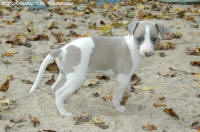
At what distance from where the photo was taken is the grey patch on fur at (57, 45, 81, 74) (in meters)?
3.30

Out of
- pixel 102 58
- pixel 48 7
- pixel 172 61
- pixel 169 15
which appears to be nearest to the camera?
pixel 102 58

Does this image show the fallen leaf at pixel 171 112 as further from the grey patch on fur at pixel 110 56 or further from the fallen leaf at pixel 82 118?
the fallen leaf at pixel 82 118

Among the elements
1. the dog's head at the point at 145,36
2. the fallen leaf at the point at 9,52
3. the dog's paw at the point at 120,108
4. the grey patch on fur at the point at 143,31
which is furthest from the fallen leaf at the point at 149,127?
the fallen leaf at the point at 9,52

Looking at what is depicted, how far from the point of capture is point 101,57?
3.45 metres

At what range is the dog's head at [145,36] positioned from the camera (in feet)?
10.3

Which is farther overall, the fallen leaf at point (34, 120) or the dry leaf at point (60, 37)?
the dry leaf at point (60, 37)

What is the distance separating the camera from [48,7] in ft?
27.7

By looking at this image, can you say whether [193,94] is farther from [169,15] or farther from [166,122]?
[169,15]

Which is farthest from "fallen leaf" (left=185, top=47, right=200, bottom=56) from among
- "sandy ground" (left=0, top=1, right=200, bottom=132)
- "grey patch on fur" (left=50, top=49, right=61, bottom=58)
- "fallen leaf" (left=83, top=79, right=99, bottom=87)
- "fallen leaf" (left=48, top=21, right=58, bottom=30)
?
"fallen leaf" (left=48, top=21, right=58, bottom=30)

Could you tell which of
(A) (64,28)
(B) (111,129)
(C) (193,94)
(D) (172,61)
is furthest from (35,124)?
(A) (64,28)

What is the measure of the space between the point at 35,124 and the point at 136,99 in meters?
1.41

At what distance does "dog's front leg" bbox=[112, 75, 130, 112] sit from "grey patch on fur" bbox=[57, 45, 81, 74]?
21.7 inches

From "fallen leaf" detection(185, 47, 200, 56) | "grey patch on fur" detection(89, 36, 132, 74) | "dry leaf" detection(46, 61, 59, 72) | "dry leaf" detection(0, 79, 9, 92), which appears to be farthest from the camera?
"fallen leaf" detection(185, 47, 200, 56)

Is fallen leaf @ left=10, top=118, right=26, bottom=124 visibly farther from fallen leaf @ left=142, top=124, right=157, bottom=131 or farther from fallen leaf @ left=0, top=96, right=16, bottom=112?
fallen leaf @ left=142, top=124, right=157, bottom=131
